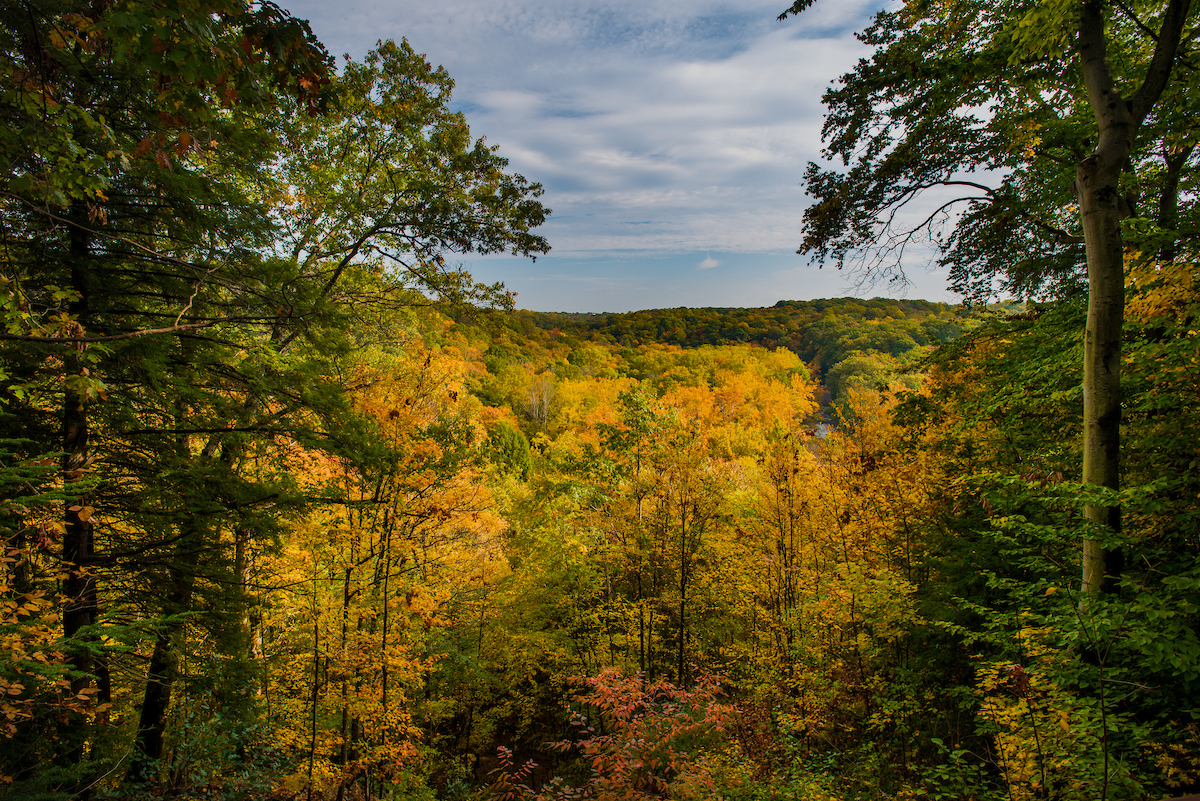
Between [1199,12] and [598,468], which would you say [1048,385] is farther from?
[598,468]

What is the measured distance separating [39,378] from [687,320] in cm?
9969

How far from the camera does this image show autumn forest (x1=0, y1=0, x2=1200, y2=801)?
3.75 metres

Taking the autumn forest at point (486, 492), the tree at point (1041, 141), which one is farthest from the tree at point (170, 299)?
the tree at point (1041, 141)

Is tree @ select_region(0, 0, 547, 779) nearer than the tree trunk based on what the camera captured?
Yes

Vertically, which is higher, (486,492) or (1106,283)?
(1106,283)

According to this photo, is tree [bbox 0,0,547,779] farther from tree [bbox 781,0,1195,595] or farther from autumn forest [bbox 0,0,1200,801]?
tree [bbox 781,0,1195,595]

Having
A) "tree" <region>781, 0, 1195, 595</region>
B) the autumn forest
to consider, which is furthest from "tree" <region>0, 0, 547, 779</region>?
"tree" <region>781, 0, 1195, 595</region>

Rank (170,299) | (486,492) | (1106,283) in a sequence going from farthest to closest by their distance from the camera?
(486,492), (170,299), (1106,283)

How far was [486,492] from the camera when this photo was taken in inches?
582

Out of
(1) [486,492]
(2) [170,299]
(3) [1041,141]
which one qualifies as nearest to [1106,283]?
(3) [1041,141]

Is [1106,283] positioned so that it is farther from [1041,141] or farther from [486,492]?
[486,492]

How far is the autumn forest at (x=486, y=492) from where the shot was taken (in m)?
3.75

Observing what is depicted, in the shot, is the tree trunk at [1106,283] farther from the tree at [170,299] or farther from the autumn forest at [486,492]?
the tree at [170,299]

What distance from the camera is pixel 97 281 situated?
5746 millimetres
